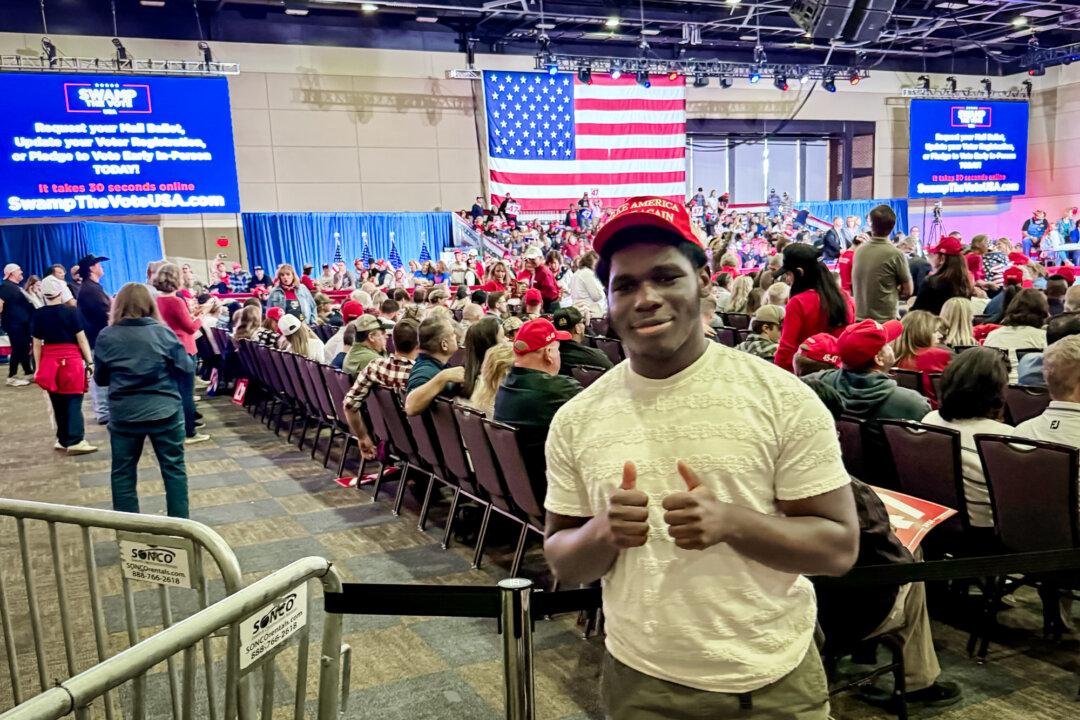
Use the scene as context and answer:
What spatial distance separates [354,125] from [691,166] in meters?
9.04

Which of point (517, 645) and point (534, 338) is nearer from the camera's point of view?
point (517, 645)

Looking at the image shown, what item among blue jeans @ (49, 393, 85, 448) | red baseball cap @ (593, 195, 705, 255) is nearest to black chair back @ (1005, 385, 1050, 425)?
red baseball cap @ (593, 195, 705, 255)

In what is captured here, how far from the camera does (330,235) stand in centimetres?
1741

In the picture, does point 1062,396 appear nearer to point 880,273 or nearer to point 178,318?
point 880,273

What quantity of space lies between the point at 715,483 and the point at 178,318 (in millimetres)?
6590

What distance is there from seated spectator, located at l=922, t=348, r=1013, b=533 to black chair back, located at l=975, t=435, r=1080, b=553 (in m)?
0.15

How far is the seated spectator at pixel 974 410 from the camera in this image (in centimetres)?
328

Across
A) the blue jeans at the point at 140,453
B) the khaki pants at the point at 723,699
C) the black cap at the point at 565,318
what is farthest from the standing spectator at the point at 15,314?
the khaki pants at the point at 723,699

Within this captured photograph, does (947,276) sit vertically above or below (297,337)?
above

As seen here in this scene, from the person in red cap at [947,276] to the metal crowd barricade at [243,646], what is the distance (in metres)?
5.37

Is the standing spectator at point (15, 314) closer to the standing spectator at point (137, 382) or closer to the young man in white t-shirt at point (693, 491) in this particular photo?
the standing spectator at point (137, 382)

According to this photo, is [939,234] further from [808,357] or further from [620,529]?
[620,529]

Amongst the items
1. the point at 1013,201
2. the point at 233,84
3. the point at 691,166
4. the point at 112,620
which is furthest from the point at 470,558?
the point at 1013,201

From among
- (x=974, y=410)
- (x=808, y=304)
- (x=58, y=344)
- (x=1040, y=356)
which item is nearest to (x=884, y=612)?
(x=974, y=410)
